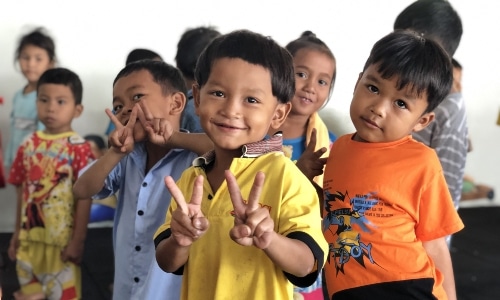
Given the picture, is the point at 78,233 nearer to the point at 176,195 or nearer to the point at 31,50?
the point at 31,50

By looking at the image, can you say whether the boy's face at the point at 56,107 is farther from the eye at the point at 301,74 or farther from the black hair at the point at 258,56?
the black hair at the point at 258,56

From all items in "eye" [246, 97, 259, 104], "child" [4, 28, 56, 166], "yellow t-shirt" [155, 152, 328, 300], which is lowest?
"child" [4, 28, 56, 166]

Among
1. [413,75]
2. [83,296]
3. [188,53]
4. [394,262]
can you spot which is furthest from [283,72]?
[83,296]

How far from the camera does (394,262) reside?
133 centimetres

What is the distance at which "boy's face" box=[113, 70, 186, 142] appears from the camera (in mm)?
1522

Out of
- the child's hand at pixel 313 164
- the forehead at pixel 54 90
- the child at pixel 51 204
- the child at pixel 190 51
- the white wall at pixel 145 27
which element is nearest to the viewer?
the child's hand at pixel 313 164

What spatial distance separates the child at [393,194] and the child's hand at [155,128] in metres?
0.42

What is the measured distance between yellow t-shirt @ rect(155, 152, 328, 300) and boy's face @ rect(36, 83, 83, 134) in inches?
61.1

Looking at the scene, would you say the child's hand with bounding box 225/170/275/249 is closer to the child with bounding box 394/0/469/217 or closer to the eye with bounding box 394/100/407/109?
the eye with bounding box 394/100/407/109

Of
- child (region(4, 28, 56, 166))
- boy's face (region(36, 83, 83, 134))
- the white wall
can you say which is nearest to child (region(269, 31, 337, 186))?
boy's face (region(36, 83, 83, 134))

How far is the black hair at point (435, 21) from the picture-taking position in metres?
1.97

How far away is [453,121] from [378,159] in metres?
0.62

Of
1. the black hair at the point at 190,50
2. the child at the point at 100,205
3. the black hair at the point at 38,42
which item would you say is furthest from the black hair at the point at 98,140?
the black hair at the point at 190,50

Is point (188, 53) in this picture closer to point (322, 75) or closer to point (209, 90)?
point (322, 75)
